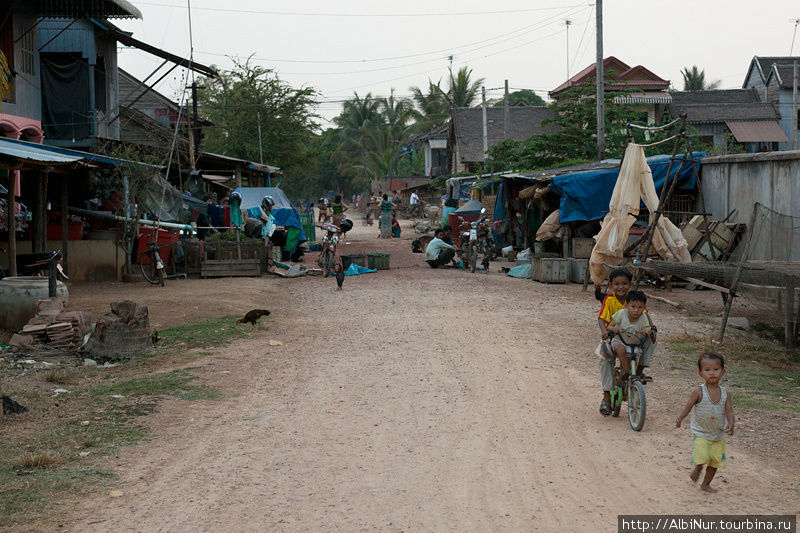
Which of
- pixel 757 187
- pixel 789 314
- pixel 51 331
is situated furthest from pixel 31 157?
pixel 757 187

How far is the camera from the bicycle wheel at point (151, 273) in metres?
16.8

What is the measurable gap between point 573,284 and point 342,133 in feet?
188

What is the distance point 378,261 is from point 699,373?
16.1 meters

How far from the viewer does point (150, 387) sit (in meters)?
7.73

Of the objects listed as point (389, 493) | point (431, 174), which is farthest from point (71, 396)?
point (431, 174)

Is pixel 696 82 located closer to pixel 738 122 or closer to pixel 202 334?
pixel 738 122

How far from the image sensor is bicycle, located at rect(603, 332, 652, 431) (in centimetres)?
605

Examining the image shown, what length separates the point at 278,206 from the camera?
24328 mm

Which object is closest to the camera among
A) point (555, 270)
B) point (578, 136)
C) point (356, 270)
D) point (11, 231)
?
point (11, 231)

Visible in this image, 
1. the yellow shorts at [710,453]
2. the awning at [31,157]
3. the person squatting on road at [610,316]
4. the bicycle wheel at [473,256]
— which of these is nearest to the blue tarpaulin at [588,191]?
the bicycle wheel at [473,256]

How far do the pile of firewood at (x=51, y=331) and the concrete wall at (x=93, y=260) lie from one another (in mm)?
6654

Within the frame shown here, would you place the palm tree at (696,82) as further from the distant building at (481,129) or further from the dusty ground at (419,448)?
the dusty ground at (419,448)

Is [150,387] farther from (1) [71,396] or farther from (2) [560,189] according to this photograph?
(2) [560,189]

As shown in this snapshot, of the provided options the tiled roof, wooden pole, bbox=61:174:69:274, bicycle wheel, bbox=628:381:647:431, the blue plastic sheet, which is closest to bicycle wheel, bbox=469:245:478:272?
the blue plastic sheet
